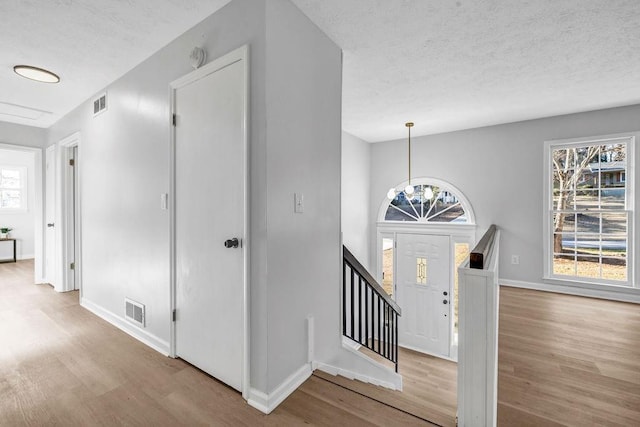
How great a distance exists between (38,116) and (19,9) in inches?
108

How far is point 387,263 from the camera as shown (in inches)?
213

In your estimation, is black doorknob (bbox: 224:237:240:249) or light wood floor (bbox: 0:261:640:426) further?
black doorknob (bbox: 224:237:240:249)

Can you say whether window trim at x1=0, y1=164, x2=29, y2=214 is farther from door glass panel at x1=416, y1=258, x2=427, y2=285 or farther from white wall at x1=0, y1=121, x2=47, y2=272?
door glass panel at x1=416, y1=258, x2=427, y2=285

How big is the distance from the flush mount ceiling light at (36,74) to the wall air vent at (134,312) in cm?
226

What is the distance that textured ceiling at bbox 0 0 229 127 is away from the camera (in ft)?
5.93

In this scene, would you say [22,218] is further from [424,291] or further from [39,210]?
[424,291]

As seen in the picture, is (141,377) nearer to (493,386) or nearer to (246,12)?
(493,386)

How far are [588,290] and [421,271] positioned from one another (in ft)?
7.08

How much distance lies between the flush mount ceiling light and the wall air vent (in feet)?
7.41

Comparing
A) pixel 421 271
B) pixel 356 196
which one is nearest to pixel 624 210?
pixel 421 271

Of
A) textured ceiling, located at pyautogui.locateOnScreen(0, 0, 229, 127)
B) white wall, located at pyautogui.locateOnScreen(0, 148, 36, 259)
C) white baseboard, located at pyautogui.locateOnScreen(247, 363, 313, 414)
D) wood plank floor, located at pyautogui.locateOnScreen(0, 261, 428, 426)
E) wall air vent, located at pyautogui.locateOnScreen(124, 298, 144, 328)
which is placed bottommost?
wood plank floor, located at pyautogui.locateOnScreen(0, 261, 428, 426)

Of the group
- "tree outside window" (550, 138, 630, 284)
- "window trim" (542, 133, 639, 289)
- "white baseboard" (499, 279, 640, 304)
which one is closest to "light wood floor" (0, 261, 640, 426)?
"white baseboard" (499, 279, 640, 304)

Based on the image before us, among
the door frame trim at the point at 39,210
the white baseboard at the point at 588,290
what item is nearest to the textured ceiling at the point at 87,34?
the door frame trim at the point at 39,210

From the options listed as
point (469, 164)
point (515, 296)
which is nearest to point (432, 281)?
point (515, 296)
